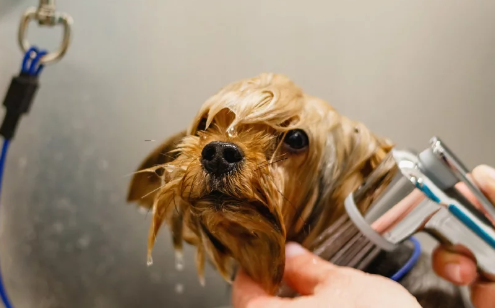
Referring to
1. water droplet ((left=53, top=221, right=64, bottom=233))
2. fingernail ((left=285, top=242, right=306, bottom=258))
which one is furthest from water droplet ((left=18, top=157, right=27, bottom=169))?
fingernail ((left=285, top=242, right=306, bottom=258))

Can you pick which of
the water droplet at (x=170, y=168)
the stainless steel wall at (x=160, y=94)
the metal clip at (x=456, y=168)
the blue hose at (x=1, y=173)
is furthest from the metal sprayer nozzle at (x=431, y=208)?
the blue hose at (x=1, y=173)

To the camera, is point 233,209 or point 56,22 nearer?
point 233,209

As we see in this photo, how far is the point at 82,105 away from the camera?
32.7 inches

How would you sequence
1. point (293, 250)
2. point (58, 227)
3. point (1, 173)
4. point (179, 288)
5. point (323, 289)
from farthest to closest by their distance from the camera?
point (179, 288)
point (58, 227)
point (1, 173)
point (293, 250)
point (323, 289)

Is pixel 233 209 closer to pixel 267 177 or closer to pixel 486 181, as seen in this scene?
pixel 267 177

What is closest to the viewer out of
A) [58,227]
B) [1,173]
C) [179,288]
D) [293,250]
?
[293,250]

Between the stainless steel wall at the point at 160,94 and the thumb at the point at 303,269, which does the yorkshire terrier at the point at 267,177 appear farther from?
the stainless steel wall at the point at 160,94

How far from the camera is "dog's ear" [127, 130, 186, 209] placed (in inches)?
28.4

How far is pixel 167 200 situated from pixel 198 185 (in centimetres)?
11

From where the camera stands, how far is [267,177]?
557mm

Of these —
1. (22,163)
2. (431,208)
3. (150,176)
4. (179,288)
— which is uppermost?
(431,208)

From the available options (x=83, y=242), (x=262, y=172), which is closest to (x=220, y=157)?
(x=262, y=172)

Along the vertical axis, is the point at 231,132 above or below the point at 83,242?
above

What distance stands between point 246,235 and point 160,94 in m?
0.38
